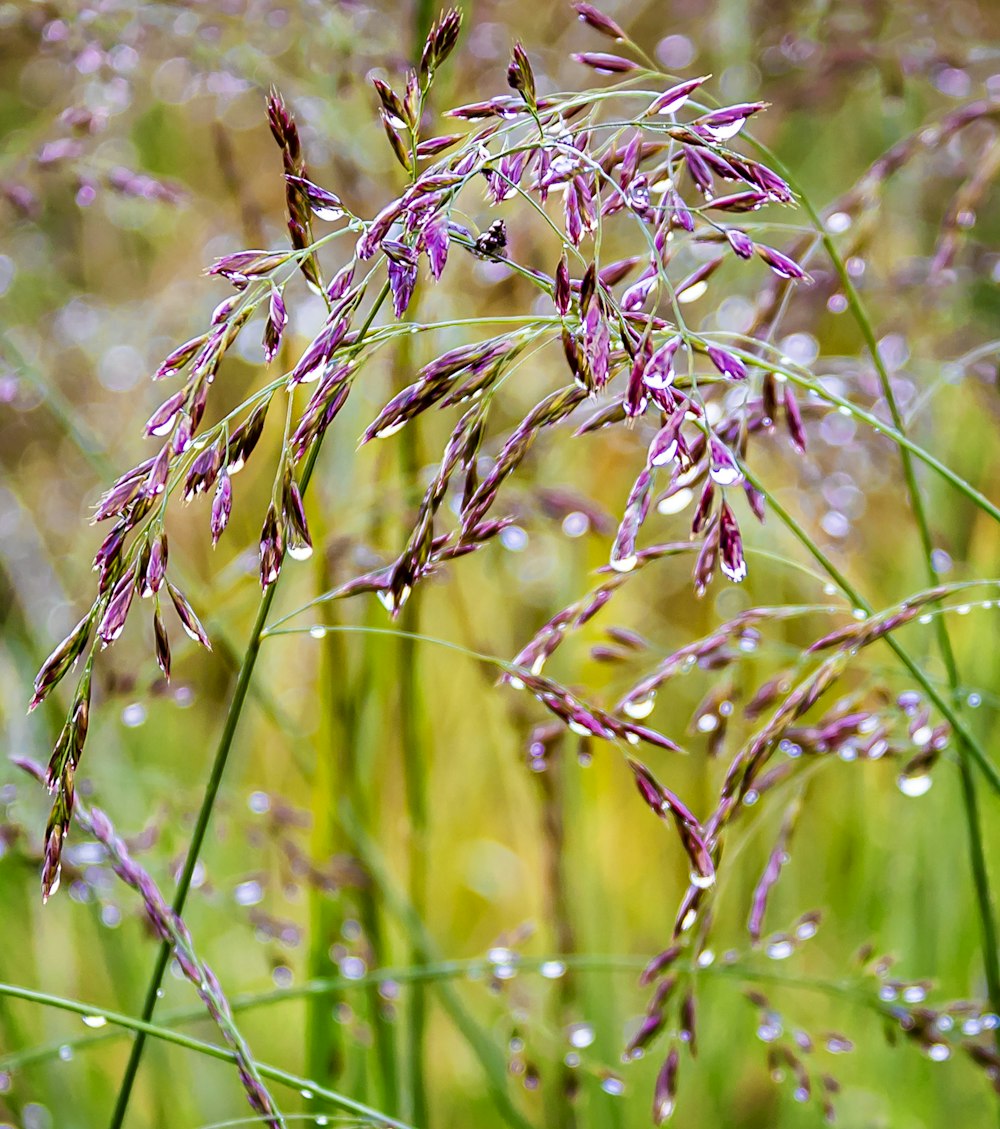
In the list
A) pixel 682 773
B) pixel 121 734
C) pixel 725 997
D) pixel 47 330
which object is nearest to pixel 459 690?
pixel 682 773

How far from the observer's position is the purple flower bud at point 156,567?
0.49 metres

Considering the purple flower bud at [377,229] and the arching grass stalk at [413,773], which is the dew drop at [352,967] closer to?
the arching grass stalk at [413,773]

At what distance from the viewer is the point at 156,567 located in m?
0.50

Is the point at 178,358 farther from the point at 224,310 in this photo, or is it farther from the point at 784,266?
the point at 784,266

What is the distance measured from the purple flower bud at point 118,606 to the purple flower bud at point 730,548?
27 centimetres

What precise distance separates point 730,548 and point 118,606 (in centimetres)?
29

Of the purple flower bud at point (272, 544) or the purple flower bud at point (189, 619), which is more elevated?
the purple flower bud at point (272, 544)

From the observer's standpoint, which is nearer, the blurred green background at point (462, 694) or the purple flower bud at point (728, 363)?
the purple flower bud at point (728, 363)

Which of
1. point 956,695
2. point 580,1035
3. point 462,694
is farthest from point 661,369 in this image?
point 462,694

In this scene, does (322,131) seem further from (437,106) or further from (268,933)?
(268,933)

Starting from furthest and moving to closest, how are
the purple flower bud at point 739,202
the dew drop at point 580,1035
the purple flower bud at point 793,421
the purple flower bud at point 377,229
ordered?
the dew drop at point 580,1035, the purple flower bud at point 793,421, the purple flower bud at point 739,202, the purple flower bud at point 377,229

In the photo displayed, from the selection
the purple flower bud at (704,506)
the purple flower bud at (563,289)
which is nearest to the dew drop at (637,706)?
the purple flower bud at (704,506)

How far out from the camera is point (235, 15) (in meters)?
1.20

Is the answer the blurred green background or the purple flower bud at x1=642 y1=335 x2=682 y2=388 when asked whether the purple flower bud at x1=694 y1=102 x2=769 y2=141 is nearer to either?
the purple flower bud at x1=642 y1=335 x2=682 y2=388
